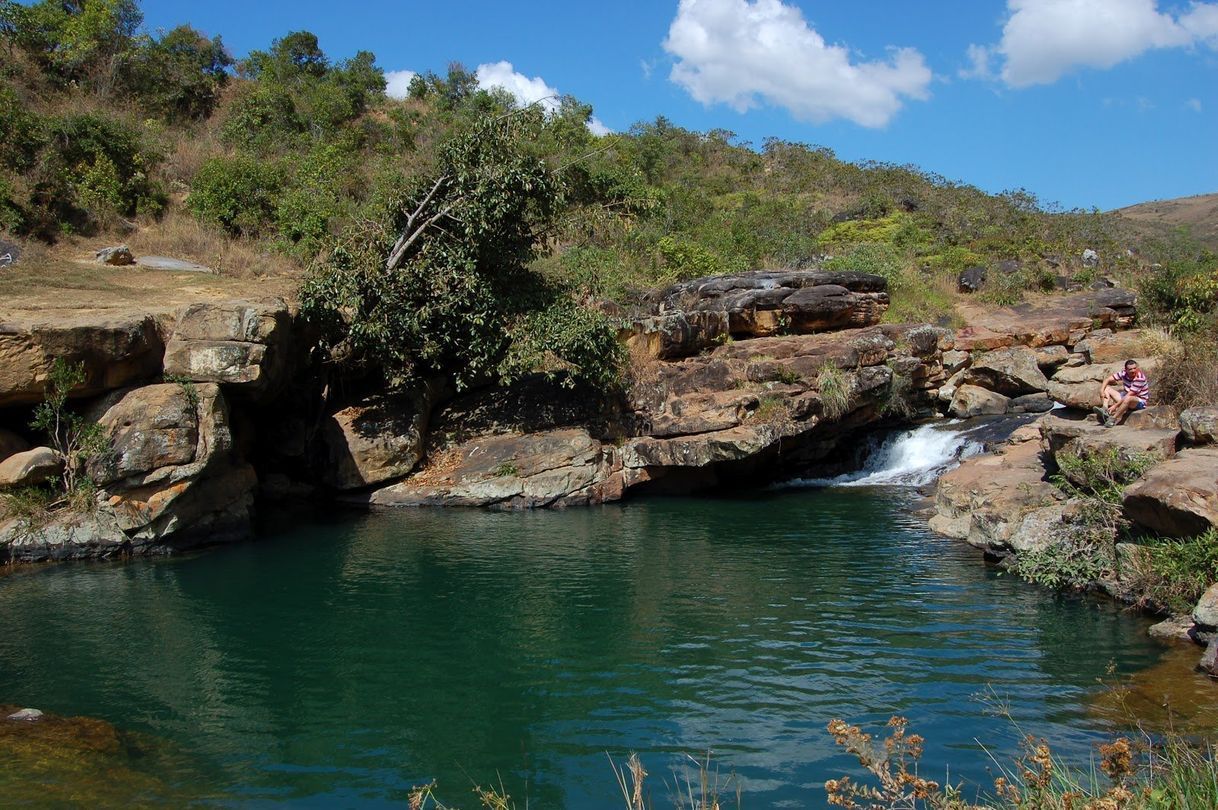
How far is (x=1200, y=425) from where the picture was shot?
12023 mm

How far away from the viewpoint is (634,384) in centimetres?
2234

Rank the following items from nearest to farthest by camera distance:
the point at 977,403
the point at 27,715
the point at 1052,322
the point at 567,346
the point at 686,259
Result: the point at 27,715
the point at 567,346
the point at 977,403
the point at 1052,322
the point at 686,259

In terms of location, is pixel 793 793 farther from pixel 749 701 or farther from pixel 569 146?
pixel 569 146

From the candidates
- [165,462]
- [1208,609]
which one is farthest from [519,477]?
[1208,609]

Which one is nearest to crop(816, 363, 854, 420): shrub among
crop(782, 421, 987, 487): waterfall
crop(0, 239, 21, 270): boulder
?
crop(782, 421, 987, 487): waterfall

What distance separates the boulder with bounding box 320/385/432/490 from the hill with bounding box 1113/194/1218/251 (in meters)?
58.4

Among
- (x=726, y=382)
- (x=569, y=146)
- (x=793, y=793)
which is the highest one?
(x=569, y=146)

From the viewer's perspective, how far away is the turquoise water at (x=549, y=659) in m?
7.41

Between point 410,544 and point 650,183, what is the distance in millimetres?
28409

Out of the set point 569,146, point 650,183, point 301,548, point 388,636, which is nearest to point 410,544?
point 301,548

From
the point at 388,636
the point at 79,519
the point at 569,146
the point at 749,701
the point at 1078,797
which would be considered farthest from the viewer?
the point at 569,146

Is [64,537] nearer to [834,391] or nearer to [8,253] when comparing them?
[8,253]

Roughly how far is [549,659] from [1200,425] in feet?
31.5

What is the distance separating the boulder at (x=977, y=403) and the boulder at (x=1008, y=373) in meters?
0.52
